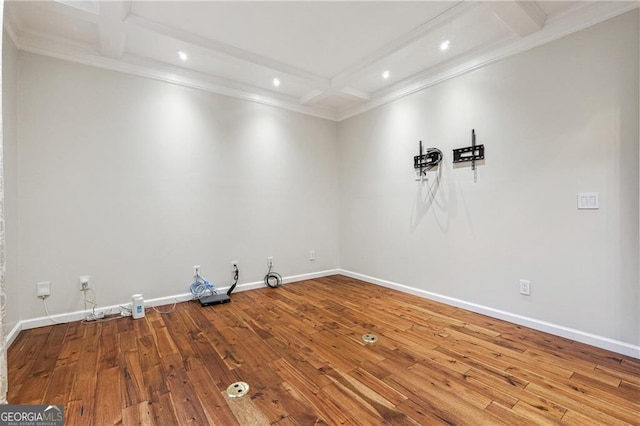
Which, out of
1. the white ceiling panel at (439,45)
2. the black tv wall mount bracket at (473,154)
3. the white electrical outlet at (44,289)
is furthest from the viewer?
the black tv wall mount bracket at (473,154)

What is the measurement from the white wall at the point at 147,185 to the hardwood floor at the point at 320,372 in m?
0.62

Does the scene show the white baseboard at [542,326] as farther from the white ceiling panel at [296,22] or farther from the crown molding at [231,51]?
the crown molding at [231,51]

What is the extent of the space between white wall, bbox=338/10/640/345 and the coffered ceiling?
0.20 meters

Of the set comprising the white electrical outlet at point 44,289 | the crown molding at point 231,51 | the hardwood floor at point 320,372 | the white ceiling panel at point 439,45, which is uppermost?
the crown molding at point 231,51

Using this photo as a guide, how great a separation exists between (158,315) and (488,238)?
350 centimetres

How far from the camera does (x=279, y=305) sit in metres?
3.36

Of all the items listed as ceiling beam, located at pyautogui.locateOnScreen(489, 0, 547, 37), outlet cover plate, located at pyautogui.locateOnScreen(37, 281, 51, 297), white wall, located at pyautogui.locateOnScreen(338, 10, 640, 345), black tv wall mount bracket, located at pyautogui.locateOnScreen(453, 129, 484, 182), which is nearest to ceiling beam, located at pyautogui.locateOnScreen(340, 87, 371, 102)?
white wall, located at pyautogui.locateOnScreen(338, 10, 640, 345)

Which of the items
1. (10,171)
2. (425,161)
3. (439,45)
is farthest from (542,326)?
(10,171)

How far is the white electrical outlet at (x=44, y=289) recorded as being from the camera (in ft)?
8.85

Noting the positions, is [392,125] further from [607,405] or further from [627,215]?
[607,405]

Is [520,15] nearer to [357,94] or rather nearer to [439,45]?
[439,45]

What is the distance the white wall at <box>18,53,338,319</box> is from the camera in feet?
8.98

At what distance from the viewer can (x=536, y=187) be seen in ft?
8.61

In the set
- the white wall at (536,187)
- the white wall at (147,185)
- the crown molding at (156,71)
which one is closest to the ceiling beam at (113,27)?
the crown molding at (156,71)
